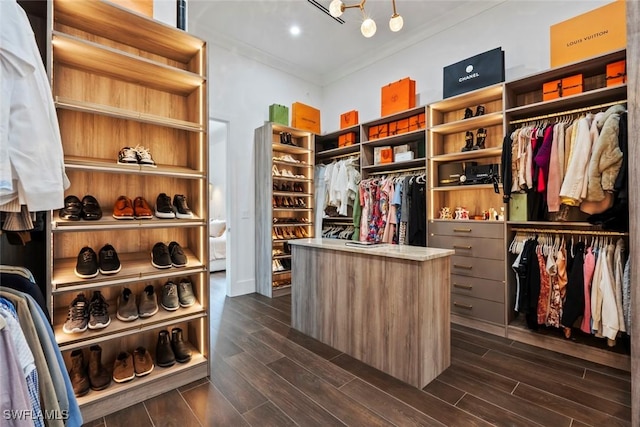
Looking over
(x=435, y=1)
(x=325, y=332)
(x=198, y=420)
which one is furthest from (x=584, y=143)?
(x=198, y=420)

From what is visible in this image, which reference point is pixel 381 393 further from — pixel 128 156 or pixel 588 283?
pixel 128 156

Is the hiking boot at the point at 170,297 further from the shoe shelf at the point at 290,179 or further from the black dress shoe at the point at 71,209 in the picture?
the shoe shelf at the point at 290,179

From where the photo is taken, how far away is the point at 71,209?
5.50 feet

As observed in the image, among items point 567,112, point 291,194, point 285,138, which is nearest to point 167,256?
point 291,194

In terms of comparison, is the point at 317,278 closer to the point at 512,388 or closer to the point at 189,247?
the point at 189,247

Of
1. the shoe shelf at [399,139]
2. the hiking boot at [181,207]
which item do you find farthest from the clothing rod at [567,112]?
the hiking boot at [181,207]

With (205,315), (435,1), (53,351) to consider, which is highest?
(435,1)

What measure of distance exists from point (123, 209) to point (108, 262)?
32 cm

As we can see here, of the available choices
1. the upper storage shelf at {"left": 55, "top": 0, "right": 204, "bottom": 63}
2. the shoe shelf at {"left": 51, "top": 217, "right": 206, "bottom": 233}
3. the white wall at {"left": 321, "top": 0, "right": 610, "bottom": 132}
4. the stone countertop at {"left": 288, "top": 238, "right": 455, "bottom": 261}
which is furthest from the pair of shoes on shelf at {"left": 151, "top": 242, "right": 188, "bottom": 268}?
A: the white wall at {"left": 321, "top": 0, "right": 610, "bottom": 132}

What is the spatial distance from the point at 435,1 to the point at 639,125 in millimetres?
2714

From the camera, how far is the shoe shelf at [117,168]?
5.40 feet

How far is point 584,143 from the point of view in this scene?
2.23 meters

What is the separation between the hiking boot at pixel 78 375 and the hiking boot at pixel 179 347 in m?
0.47

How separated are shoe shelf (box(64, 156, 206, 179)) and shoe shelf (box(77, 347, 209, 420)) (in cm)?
124
